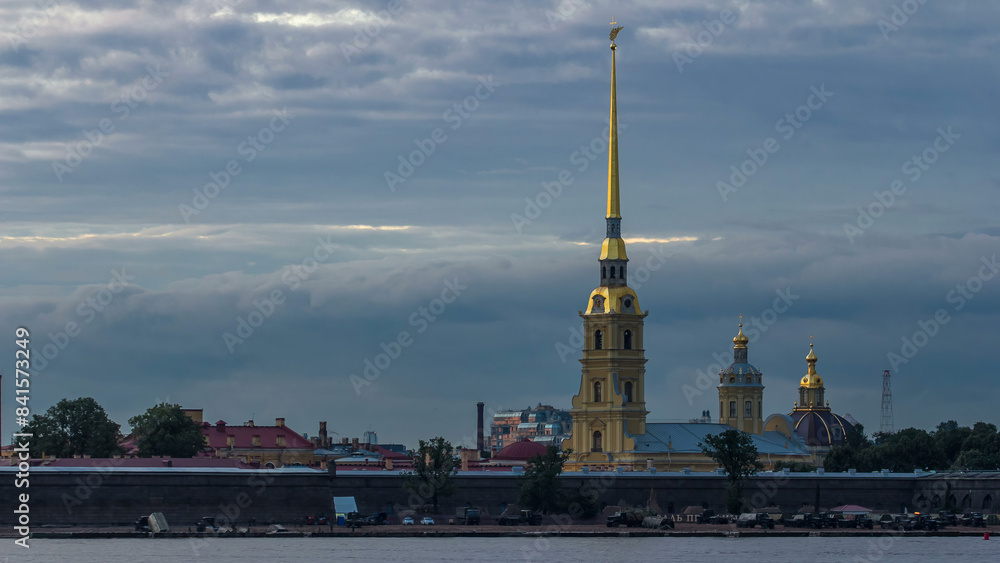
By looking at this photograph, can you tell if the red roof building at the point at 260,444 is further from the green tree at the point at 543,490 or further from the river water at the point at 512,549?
the river water at the point at 512,549

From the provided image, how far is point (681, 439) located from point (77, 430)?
4683cm

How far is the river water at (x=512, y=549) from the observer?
2788 inches

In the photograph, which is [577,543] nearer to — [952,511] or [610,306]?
[952,511]

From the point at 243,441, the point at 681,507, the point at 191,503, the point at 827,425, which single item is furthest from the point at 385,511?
the point at 827,425

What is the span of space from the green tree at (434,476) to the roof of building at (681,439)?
34.8 meters

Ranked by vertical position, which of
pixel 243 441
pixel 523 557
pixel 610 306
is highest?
pixel 610 306

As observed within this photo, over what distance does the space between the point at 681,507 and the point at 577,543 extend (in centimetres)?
2548

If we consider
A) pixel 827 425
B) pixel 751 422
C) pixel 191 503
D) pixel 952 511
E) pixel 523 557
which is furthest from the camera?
pixel 827 425

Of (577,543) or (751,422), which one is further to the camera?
(751,422)

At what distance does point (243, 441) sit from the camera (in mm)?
133250

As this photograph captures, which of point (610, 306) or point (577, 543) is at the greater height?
point (610, 306)

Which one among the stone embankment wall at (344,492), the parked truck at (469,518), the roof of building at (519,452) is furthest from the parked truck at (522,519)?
the roof of building at (519,452)

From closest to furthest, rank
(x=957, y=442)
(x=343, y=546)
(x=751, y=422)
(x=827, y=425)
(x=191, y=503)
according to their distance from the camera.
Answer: (x=343, y=546) < (x=191, y=503) < (x=957, y=442) < (x=751, y=422) < (x=827, y=425)

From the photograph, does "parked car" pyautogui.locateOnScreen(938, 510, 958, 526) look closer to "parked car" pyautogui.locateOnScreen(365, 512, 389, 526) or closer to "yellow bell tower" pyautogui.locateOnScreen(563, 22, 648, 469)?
"parked car" pyautogui.locateOnScreen(365, 512, 389, 526)
